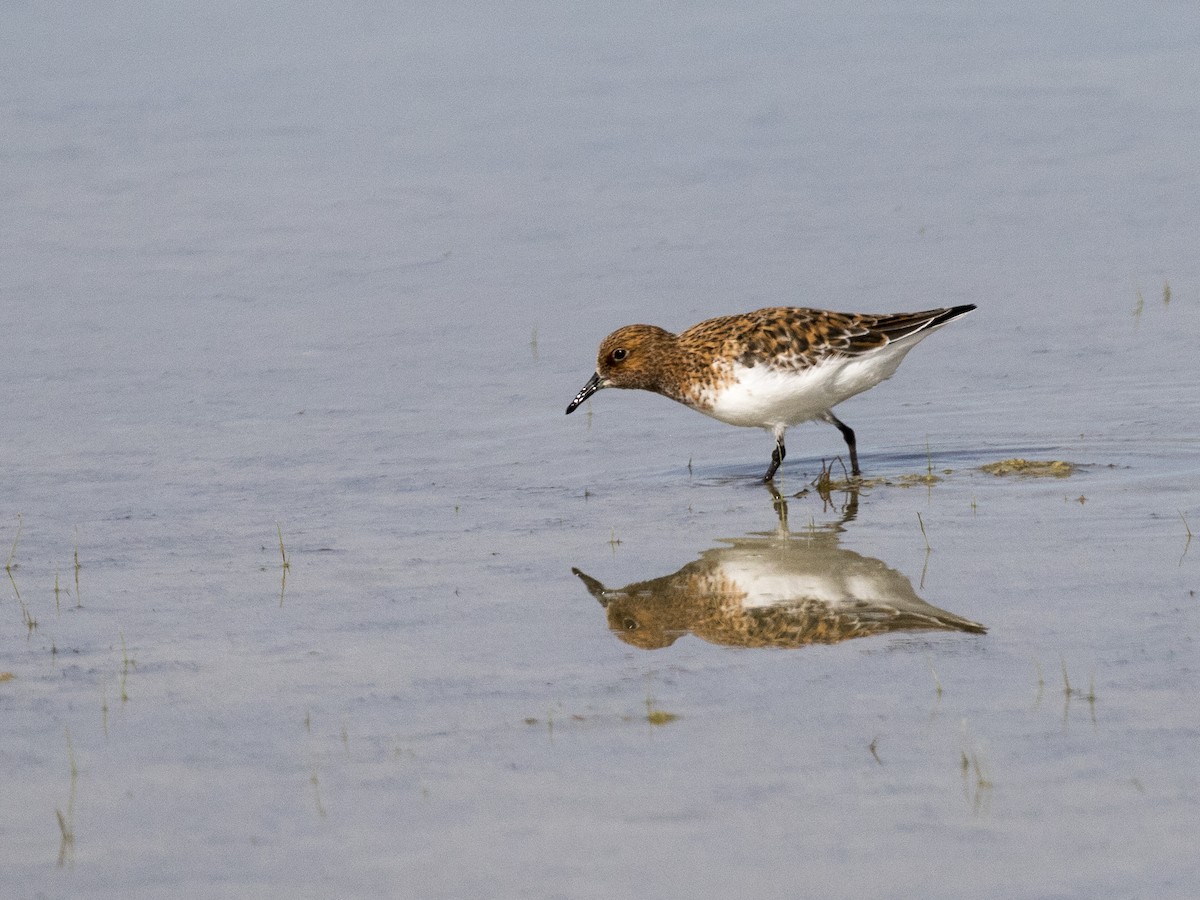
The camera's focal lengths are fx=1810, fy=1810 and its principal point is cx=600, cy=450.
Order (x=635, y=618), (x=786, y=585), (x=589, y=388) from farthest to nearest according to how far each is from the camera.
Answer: (x=589, y=388) → (x=786, y=585) → (x=635, y=618)

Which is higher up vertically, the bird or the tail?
the tail

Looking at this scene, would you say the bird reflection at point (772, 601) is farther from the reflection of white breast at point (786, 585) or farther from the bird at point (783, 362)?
the bird at point (783, 362)

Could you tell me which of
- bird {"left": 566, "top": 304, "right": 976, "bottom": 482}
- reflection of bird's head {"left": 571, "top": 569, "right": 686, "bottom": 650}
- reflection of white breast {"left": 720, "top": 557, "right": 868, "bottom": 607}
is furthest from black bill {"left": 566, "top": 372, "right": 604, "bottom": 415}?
reflection of bird's head {"left": 571, "top": 569, "right": 686, "bottom": 650}

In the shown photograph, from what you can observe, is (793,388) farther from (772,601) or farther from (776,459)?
(772,601)

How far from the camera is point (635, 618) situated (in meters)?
8.12

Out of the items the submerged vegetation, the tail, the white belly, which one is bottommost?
the submerged vegetation

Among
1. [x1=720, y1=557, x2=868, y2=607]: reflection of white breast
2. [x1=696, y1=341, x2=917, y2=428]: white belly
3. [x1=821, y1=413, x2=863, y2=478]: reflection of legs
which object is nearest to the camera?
[x1=720, y1=557, x2=868, y2=607]: reflection of white breast

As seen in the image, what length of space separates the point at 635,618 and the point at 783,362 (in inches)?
128

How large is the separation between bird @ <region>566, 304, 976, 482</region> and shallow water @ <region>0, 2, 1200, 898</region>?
1.45 ft

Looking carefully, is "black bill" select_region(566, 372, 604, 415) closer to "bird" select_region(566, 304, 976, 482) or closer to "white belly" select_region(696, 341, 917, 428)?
"bird" select_region(566, 304, 976, 482)

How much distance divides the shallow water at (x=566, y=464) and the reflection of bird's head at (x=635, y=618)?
78mm

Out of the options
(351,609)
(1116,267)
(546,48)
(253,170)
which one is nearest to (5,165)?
(253,170)

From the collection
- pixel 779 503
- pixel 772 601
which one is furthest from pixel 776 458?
pixel 772 601

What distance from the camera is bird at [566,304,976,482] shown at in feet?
36.0
